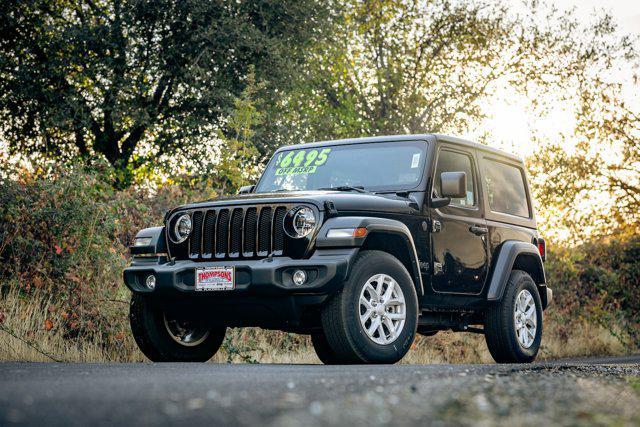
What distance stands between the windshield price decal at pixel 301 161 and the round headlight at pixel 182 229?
1.68m

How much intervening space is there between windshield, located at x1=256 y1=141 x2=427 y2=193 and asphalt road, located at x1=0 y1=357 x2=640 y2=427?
145 inches

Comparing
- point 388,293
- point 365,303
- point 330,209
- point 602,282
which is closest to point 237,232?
point 330,209

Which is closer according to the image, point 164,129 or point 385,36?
point 164,129

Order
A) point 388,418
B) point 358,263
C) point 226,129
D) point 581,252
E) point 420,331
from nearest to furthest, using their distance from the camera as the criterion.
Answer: point 388,418, point 358,263, point 420,331, point 581,252, point 226,129

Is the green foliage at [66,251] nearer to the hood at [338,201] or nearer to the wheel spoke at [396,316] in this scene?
the hood at [338,201]

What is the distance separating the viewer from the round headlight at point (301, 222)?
772cm

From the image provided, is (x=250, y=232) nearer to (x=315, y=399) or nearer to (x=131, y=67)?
(x=315, y=399)

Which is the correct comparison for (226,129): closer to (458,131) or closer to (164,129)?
(164,129)

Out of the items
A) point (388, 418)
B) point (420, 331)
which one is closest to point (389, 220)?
point (420, 331)

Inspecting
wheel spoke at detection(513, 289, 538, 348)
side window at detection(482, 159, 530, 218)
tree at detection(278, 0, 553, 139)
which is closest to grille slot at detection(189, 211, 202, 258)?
side window at detection(482, 159, 530, 218)

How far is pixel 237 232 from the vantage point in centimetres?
805

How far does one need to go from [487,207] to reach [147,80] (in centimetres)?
1533

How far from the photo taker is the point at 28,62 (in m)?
23.8

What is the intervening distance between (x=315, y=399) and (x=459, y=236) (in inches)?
218
